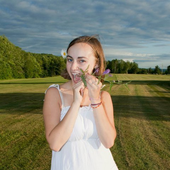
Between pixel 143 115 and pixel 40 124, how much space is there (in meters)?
4.90

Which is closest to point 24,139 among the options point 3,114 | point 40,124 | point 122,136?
point 40,124

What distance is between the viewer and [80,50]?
201 centimetres

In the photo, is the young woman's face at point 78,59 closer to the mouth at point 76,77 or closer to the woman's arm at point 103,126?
the mouth at point 76,77

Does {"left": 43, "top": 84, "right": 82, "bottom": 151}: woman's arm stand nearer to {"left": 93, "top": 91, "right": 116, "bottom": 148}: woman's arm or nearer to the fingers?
Result: the fingers

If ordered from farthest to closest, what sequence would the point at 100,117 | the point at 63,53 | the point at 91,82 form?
the point at 63,53 → the point at 100,117 → the point at 91,82

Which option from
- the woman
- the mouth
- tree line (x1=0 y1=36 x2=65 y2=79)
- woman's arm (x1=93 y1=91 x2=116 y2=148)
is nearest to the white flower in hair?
the woman

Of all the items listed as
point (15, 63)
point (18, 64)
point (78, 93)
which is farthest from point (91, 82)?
point (18, 64)

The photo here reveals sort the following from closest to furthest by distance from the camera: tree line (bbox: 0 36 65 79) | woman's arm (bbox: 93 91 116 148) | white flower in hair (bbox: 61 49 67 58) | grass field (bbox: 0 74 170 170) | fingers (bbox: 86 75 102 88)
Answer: fingers (bbox: 86 75 102 88) < woman's arm (bbox: 93 91 116 148) < white flower in hair (bbox: 61 49 67 58) < grass field (bbox: 0 74 170 170) < tree line (bbox: 0 36 65 79)

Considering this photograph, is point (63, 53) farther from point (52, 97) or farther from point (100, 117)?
point (100, 117)

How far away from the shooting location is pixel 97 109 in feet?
6.37

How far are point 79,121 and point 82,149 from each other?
269mm

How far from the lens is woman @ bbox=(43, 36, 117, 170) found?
73.9 inches

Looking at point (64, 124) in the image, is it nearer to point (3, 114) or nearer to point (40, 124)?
point (40, 124)

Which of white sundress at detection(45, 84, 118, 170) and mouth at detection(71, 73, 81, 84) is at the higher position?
mouth at detection(71, 73, 81, 84)
